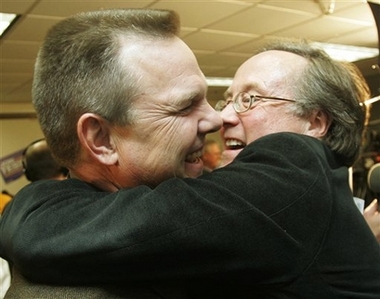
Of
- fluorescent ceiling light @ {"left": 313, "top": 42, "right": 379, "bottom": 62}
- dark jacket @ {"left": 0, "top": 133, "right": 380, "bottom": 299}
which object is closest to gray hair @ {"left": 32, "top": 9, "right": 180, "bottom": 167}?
dark jacket @ {"left": 0, "top": 133, "right": 380, "bottom": 299}

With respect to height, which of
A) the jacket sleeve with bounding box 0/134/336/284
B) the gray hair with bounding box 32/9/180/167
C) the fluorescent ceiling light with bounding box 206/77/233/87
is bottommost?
the fluorescent ceiling light with bounding box 206/77/233/87

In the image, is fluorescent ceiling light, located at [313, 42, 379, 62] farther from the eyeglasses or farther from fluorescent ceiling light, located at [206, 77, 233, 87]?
the eyeglasses

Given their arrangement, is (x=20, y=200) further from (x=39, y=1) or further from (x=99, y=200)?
(x=39, y=1)

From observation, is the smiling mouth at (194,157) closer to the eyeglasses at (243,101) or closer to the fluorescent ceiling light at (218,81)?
the eyeglasses at (243,101)

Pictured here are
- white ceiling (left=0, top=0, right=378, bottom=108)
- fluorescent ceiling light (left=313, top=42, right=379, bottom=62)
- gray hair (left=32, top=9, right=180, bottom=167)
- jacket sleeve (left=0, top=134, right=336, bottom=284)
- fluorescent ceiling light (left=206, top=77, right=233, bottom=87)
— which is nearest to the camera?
jacket sleeve (left=0, top=134, right=336, bottom=284)

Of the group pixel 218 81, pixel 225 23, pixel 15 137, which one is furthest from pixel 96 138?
pixel 15 137

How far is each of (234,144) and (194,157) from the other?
1.22 feet

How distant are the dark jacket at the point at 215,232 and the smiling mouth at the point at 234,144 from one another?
1.26ft

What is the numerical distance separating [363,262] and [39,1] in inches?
130

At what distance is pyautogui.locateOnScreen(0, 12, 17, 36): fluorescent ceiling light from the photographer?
3.83m

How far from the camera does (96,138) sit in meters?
0.87

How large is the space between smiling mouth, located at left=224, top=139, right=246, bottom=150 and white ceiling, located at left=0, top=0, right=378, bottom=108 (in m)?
2.59

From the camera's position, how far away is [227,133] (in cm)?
132

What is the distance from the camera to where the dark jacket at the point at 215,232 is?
2.28 feet
